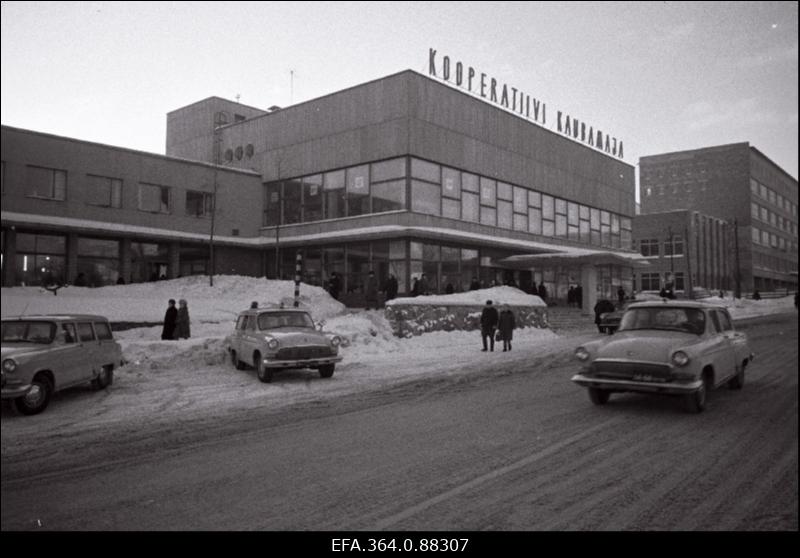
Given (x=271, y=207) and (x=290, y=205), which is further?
(x=290, y=205)

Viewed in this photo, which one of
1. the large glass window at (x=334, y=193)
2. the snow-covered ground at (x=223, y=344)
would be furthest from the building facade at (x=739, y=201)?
the large glass window at (x=334, y=193)

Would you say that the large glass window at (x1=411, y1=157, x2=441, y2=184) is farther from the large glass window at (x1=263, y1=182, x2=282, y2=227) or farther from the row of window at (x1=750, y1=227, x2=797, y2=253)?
the row of window at (x1=750, y1=227, x2=797, y2=253)

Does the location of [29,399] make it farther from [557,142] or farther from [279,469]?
[557,142]

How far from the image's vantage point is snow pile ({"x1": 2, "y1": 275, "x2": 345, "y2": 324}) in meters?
2.99

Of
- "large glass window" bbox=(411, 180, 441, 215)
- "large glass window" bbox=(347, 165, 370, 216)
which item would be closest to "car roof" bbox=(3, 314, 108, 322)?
"large glass window" bbox=(347, 165, 370, 216)

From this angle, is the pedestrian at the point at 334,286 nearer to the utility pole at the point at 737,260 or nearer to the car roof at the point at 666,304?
the car roof at the point at 666,304

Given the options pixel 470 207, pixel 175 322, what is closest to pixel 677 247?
pixel 175 322

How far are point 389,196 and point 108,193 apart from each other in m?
23.1

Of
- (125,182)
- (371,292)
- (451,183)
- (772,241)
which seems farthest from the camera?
(451,183)

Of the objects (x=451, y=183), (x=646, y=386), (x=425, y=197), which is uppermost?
(x=451, y=183)

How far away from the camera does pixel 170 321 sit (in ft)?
13.0

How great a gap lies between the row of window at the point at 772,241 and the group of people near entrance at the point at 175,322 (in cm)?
479

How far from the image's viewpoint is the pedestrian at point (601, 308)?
5.22 m

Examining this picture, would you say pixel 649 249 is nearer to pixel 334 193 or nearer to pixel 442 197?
pixel 442 197
